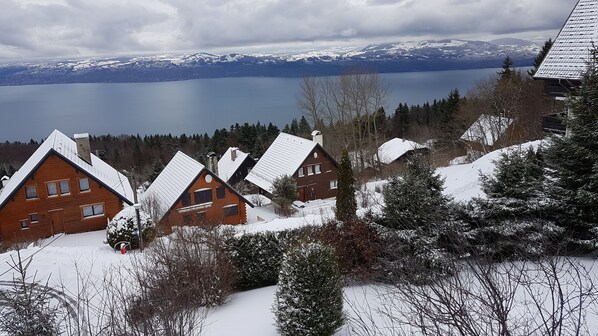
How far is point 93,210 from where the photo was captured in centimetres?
2231

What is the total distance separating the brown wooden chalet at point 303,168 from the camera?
98.9ft

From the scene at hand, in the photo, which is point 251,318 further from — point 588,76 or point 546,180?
point 588,76

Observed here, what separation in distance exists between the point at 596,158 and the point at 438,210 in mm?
3891

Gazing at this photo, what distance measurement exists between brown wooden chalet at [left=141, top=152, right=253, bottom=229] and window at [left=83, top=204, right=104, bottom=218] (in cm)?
224

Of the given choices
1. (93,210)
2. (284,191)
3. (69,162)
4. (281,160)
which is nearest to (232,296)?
(93,210)

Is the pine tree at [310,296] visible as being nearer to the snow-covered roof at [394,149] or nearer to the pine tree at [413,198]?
the pine tree at [413,198]

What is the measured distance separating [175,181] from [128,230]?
9191 mm

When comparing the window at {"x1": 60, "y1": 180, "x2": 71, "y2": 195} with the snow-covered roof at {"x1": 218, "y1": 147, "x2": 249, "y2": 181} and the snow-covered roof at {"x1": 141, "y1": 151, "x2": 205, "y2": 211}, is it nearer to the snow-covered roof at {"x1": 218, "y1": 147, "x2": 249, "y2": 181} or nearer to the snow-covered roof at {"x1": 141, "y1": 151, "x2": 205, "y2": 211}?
the snow-covered roof at {"x1": 141, "y1": 151, "x2": 205, "y2": 211}

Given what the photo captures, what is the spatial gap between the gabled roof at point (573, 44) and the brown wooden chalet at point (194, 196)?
53.6ft

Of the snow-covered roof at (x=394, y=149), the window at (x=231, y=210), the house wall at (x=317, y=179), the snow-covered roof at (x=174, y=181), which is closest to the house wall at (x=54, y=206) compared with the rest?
the snow-covered roof at (x=174, y=181)

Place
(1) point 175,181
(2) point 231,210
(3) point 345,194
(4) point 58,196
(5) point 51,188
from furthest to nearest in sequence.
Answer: (2) point 231,210 < (1) point 175,181 < (4) point 58,196 < (5) point 51,188 < (3) point 345,194

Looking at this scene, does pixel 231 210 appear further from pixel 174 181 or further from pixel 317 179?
pixel 317 179

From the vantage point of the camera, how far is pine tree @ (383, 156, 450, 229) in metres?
10.2

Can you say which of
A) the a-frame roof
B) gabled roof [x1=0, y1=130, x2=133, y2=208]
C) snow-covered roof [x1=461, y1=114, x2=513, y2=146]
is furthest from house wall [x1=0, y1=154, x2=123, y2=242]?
snow-covered roof [x1=461, y1=114, x2=513, y2=146]
